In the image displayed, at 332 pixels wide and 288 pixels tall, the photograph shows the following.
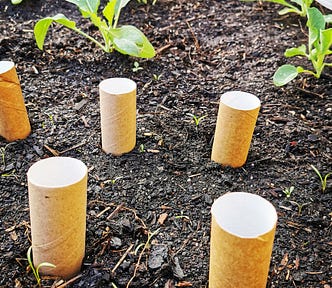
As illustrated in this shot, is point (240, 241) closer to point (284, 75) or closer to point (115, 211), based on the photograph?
→ point (115, 211)

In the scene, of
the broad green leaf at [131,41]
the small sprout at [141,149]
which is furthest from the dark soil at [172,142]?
the broad green leaf at [131,41]

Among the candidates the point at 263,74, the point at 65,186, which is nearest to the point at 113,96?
the point at 65,186

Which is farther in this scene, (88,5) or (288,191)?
(88,5)

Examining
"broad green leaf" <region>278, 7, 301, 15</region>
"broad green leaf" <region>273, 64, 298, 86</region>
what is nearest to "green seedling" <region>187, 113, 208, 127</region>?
"broad green leaf" <region>273, 64, 298, 86</region>

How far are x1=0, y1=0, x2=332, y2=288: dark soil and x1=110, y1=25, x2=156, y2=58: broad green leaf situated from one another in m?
0.11

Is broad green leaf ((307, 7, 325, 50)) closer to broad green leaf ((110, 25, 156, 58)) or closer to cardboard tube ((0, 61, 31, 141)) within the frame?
broad green leaf ((110, 25, 156, 58))

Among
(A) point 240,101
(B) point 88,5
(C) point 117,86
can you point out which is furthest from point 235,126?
(B) point 88,5

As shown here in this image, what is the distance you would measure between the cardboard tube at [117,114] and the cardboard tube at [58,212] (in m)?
0.32

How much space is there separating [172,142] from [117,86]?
250 mm

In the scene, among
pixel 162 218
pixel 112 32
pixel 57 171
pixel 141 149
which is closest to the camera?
pixel 57 171

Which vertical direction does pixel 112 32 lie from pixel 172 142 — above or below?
above

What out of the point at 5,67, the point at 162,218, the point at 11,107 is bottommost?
the point at 162,218

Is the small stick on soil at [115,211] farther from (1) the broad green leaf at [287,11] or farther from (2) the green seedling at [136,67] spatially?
(1) the broad green leaf at [287,11]

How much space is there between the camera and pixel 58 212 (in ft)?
3.04
